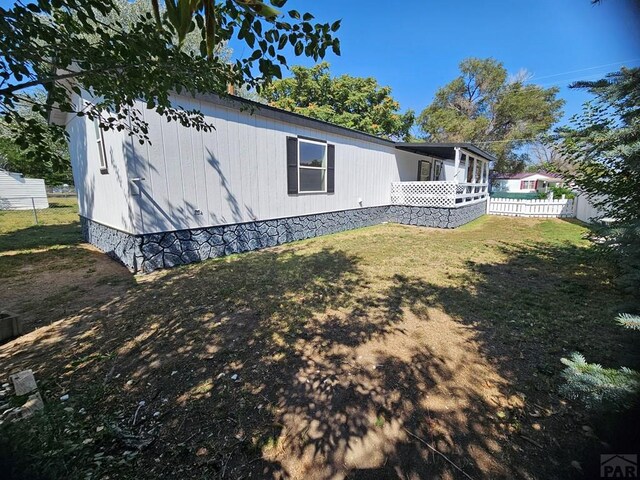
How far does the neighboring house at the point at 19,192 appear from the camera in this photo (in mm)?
15633

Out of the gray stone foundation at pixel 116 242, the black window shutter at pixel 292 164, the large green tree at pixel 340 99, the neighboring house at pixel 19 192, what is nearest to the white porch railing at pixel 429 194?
the black window shutter at pixel 292 164

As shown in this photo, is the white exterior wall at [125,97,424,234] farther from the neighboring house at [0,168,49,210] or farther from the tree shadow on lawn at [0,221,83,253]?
the neighboring house at [0,168,49,210]

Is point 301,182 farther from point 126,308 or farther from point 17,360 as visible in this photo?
point 17,360

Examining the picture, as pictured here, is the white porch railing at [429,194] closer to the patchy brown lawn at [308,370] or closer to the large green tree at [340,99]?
the patchy brown lawn at [308,370]

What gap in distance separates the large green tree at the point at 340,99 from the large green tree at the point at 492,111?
7338 mm

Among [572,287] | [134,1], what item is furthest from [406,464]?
[134,1]

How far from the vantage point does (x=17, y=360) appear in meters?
2.54

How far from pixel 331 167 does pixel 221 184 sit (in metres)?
3.74

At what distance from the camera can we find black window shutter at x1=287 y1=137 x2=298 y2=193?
7.31 metres

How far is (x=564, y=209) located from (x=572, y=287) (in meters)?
11.0

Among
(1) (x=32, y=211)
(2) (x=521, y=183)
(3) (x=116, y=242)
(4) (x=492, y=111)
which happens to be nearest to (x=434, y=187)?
(3) (x=116, y=242)

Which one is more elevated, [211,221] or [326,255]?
[211,221]

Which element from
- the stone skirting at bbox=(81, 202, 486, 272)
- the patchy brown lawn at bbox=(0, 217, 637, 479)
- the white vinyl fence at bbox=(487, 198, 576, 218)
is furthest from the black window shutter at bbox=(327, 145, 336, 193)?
the white vinyl fence at bbox=(487, 198, 576, 218)

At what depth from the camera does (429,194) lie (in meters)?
10.6
